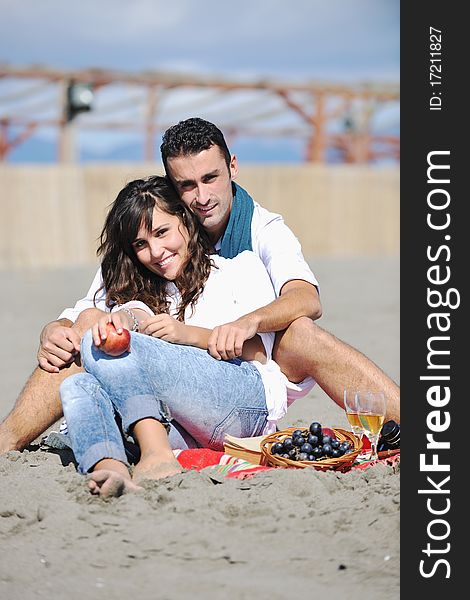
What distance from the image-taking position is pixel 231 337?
3.76m

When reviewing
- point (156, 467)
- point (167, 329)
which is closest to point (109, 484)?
point (156, 467)

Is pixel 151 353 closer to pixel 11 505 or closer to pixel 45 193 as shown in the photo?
pixel 11 505

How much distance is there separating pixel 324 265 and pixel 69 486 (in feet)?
41.1

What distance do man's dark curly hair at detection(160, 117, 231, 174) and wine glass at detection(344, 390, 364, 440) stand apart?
1.20 m

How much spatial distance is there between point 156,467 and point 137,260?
41.3 inches

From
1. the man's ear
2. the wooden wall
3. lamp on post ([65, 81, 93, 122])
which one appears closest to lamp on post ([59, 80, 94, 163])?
lamp on post ([65, 81, 93, 122])

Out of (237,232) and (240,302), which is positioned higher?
(237,232)

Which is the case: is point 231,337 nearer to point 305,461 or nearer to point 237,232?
point 305,461

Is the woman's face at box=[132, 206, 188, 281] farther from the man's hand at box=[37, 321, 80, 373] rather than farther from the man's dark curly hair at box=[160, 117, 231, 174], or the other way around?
the man's hand at box=[37, 321, 80, 373]

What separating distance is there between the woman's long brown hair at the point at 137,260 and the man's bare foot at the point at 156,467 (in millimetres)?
705

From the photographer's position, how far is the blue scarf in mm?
4238

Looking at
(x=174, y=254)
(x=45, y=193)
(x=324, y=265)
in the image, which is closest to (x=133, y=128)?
(x=45, y=193)

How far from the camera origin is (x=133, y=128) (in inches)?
778

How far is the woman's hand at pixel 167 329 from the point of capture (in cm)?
377
